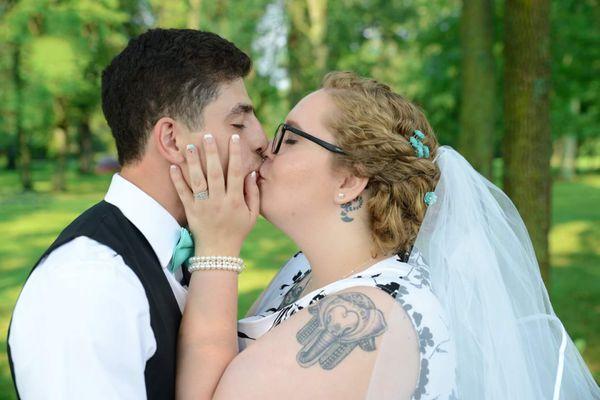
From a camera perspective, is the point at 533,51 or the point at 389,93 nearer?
the point at 389,93

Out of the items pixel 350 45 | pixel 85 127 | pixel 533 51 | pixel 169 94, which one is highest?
pixel 350 45

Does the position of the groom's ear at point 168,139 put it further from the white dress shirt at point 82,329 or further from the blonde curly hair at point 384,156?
the blonde curly hair at point 384,156

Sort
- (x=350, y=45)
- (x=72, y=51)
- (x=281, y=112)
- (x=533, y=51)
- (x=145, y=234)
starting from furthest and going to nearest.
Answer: (x=281, y=112) → (x=72, y=51) → (x=350, y=45) → (x=533, y=51) → (x=145, y=234)

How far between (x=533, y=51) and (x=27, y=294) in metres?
4.24

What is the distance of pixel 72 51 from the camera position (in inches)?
1006

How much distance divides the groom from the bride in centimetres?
10

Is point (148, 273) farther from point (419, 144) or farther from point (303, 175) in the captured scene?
point (419, 144)

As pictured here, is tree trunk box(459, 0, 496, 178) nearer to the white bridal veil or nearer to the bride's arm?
the white bridal veil

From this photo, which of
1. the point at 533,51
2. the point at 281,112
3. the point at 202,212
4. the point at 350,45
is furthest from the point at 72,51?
the point at 202,212

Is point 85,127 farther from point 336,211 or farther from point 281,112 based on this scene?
point 336,211

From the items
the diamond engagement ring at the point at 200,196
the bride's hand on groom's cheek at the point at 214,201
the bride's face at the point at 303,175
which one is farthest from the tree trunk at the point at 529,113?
the diamond engagement ring at the point at 200,196

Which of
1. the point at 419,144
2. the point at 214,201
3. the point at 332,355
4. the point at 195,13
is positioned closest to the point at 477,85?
the point at 419,144

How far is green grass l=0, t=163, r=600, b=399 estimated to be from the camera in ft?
31.1

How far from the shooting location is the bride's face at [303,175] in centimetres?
263
